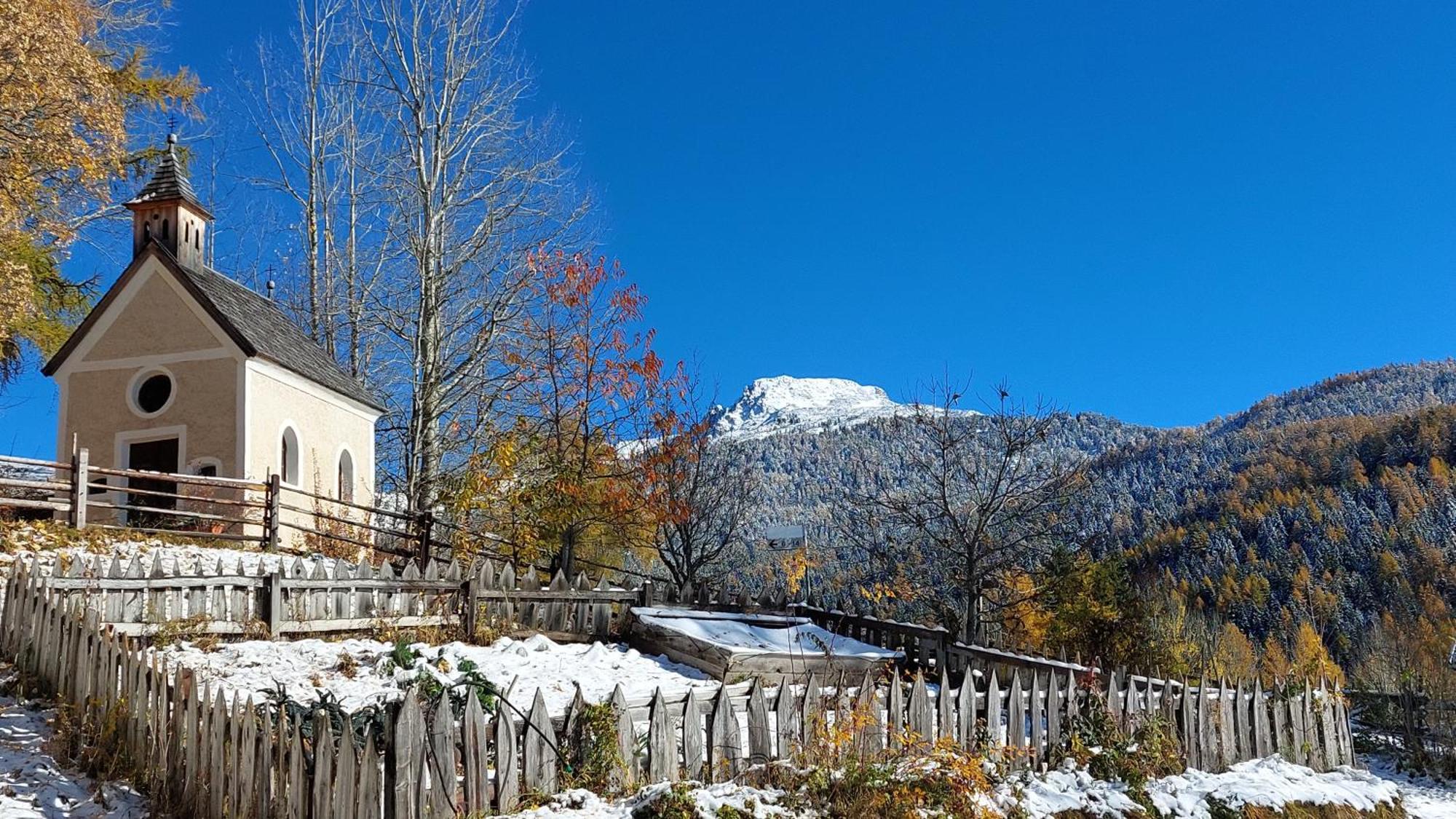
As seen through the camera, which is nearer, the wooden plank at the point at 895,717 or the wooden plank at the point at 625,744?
the wooden plank at the point at 625,744

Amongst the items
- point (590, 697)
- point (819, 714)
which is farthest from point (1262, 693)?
point (590, 697)

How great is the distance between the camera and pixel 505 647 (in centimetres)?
1298

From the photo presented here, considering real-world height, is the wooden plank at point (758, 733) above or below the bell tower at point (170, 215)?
below

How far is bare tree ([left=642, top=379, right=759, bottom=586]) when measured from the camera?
78.3ft

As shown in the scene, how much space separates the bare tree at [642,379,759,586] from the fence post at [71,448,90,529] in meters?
11.1

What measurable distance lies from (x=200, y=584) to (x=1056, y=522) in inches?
717

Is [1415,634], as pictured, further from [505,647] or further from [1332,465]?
[505,647]

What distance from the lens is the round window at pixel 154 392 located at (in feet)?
77.4

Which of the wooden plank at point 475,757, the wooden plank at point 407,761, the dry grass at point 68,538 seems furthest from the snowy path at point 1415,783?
the dry grass at point 68,538

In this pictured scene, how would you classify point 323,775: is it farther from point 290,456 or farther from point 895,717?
point 290,456

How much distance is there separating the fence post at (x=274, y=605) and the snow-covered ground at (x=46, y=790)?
3827 mm

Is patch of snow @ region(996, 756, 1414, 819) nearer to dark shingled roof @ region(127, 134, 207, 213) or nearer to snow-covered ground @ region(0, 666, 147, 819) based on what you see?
snow-covered ground @ region(0, 666, 147, 819)

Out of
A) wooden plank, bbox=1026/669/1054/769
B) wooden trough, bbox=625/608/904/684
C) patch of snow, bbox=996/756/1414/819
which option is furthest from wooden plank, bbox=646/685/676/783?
wooden trough, bbox=625/608/904/684

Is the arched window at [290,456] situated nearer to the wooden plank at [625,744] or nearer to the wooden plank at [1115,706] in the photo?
the wooden plank at [625,744]
